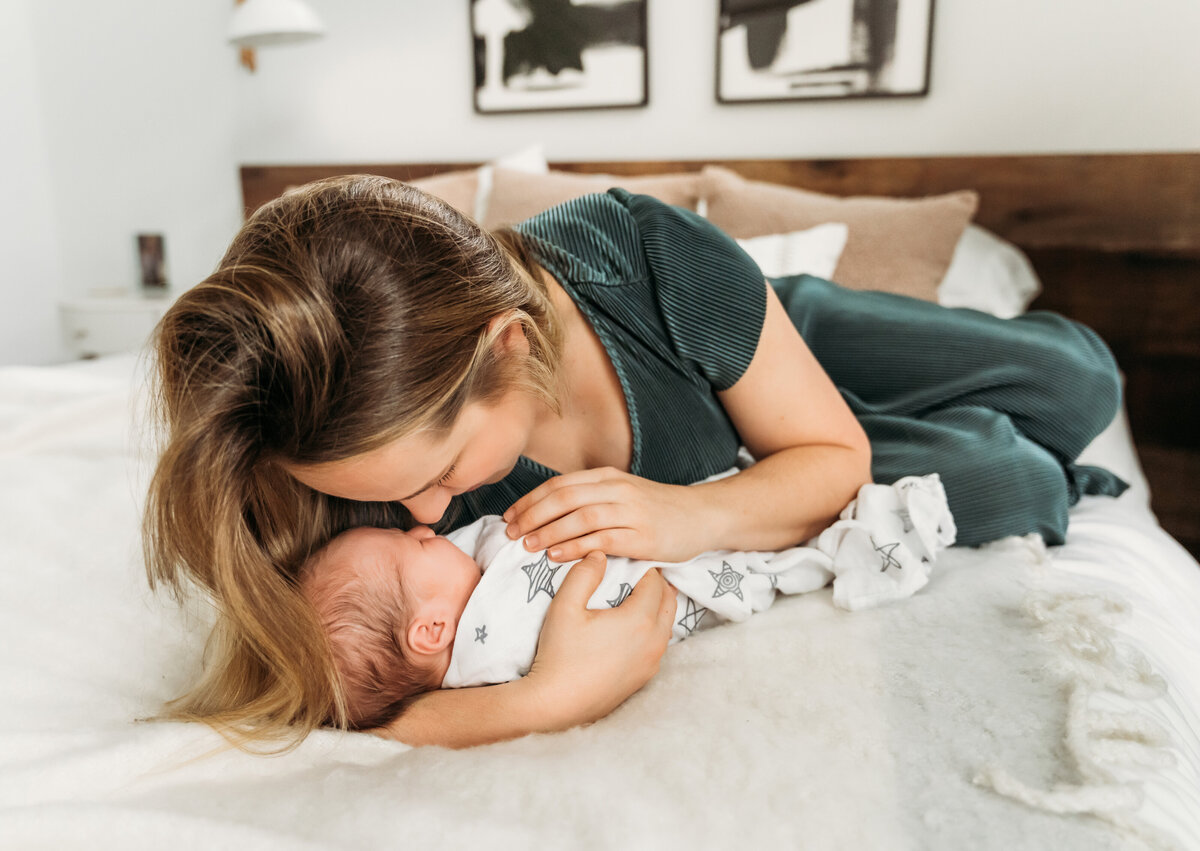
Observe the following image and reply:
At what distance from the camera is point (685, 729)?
2.20 ft

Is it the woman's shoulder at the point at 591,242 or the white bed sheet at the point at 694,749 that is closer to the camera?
the white bed sheet at the point at 694,749

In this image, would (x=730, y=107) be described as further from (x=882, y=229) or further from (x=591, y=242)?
(x=591, y=242)

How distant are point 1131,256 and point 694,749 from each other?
2032 mm

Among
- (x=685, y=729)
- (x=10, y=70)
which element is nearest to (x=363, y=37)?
(x=10, y=70)

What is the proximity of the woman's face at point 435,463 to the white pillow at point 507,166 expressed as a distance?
5.15 ft

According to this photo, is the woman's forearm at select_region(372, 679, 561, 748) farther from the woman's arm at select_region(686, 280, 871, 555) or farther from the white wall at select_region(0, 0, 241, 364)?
the white wall at select_region(0, 0, 241, 364)

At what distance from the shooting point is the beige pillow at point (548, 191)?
218cm

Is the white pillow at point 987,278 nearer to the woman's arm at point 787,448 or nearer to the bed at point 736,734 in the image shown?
the bed at point 736,734

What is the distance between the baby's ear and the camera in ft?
2.68

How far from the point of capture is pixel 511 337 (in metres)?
0.83

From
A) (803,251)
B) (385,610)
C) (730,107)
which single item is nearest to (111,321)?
(730,107)

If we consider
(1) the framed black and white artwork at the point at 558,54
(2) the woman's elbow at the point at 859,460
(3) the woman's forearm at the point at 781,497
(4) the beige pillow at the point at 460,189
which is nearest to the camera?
(3) the woman's forearm at the point at 781,497

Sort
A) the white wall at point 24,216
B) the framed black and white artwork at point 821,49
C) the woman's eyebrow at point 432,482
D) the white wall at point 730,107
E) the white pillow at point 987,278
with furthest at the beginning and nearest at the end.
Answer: the white wall at point 24,216
the framed black and white artwork at point 821,49
the white wall at point 730,107
the white pillow at point 987,278
the woman's eyebrow at point 432,482

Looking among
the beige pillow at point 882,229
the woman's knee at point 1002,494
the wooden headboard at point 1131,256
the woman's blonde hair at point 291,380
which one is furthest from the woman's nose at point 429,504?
the wooden headboard at point 1131,256
